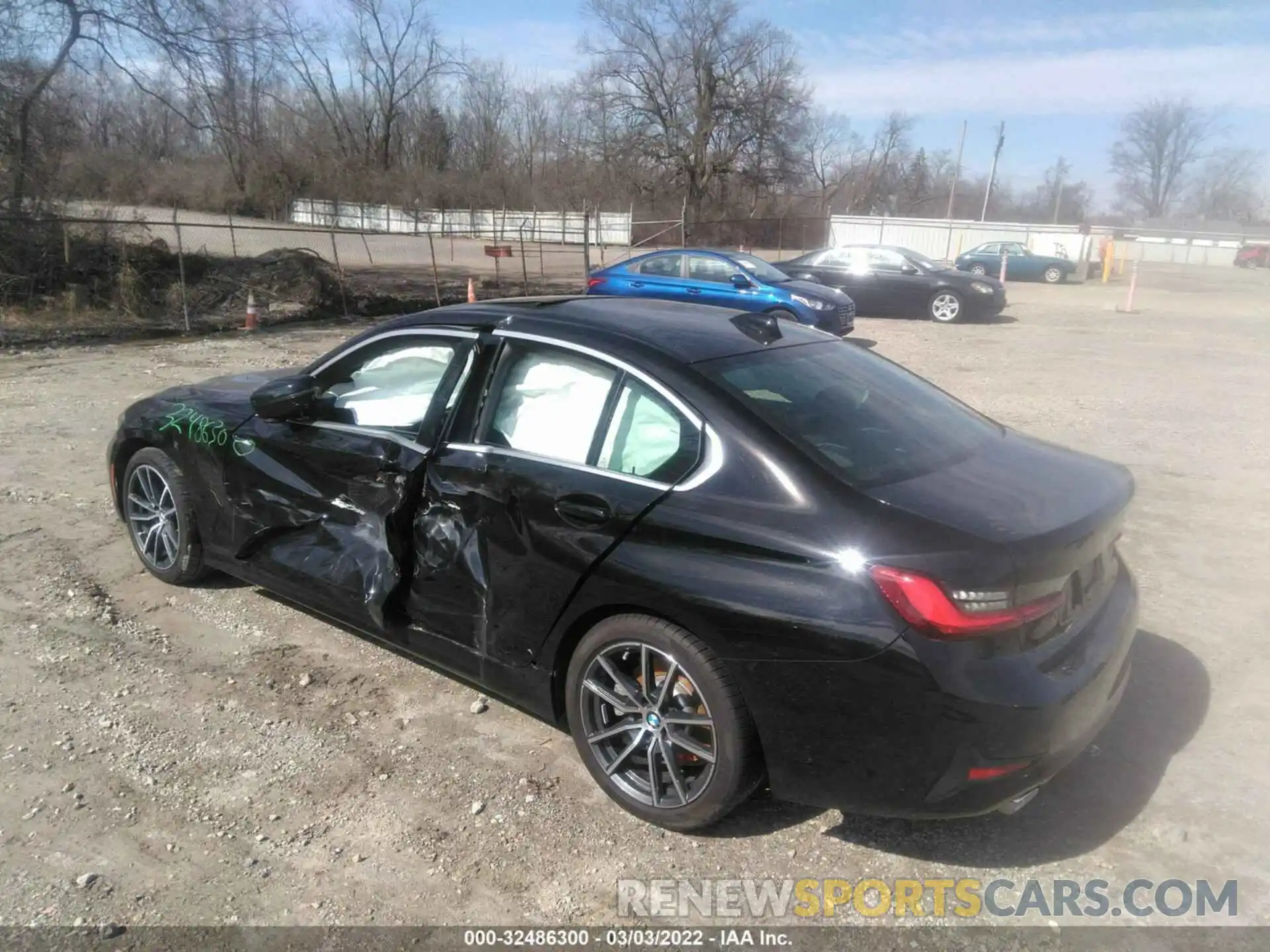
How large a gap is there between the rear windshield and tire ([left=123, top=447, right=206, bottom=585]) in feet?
9.48

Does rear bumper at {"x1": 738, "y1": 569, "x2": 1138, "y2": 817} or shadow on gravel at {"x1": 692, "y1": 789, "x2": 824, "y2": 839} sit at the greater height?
rear bumper at {"x1": 738, "y1": 569, "x2": 1138, "y2": 817}

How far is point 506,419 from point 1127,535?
437 cm

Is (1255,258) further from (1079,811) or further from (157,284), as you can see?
(1079,811)

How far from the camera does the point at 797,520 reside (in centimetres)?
267

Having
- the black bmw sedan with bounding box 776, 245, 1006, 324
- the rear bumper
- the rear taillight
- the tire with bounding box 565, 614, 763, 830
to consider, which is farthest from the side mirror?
the black bmw sedan with bounding box 776, 245, 1006, 324

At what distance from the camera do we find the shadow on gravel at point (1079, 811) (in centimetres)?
296

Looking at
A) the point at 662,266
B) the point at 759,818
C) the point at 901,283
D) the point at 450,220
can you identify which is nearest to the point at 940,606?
the point at 759,818

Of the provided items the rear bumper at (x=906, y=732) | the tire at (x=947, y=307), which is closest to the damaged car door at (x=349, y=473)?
the rear bumper at (x=906, y=732)

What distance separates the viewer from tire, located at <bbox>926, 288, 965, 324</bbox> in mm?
18234

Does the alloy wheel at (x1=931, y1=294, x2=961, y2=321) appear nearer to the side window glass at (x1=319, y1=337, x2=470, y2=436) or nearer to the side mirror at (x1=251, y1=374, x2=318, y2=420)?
the side window glass at (x1=319, y1=337, x2=470, y2=436)

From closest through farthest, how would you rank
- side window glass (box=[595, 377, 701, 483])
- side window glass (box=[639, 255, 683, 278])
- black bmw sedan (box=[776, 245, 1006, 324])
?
side window glass (box=[595, 377, 701, 483])
side window glass (box=[639, 255, 683, 278])
black bmw sedan (box=[776, 245, 1006, 324])

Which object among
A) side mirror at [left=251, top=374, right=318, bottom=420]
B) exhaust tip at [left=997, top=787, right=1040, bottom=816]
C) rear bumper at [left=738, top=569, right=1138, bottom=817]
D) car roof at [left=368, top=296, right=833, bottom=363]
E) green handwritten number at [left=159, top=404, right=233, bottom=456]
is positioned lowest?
exhaust tip at [left=997, top=787, right=1040, bottom=816]

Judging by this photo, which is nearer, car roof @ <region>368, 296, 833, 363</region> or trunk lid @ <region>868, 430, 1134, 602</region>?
trunk lid @ <region>868, 430, 1134, 602</region>

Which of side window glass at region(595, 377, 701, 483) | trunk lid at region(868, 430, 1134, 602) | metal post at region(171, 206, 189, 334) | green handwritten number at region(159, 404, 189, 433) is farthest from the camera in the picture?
metal post at region(171, 206, 189, 334)
